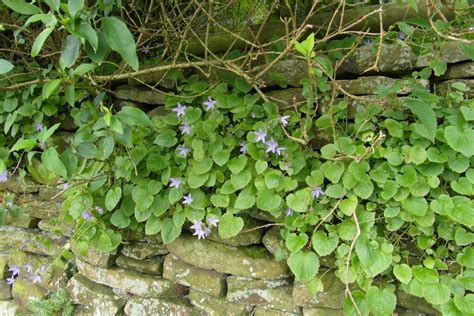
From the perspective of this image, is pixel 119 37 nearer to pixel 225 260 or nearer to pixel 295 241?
pixel 295 241

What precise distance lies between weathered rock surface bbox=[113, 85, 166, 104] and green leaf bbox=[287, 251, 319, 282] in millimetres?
1054

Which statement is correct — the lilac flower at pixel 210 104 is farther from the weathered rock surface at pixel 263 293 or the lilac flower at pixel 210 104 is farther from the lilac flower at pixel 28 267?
the lilac flower at pixel 28 267

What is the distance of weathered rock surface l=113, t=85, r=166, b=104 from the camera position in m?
2.18

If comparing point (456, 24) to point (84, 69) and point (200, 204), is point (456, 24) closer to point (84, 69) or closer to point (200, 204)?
point (200, 204)

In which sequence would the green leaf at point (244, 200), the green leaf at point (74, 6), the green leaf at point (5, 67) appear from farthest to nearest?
the green leaf at point (244, 200)
the green leaf at point (5, 67)
the green leaf at point (74, 6)

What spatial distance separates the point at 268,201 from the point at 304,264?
27 centimetres

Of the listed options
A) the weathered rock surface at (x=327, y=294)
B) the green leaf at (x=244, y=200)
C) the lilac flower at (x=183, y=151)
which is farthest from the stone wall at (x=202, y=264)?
the lilac flower at (x=183, y=151)

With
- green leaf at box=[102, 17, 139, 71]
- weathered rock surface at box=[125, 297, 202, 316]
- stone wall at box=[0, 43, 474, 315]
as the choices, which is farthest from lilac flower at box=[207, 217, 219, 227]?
green leaf at box=[102, 17, 139, 71]

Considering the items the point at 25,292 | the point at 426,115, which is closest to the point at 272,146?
the point at 426,115

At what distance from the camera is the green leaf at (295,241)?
5.21ft

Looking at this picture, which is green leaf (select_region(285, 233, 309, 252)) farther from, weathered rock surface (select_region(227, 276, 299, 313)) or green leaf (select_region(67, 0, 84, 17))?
green leaf (select_region(67, 0, 84, 17))

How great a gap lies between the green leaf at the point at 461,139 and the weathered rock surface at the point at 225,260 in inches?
32.2

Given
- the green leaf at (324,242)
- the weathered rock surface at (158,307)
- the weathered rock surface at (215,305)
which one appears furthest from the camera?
the weathered rock surface at (158,307)

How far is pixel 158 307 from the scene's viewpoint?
6.73ft
